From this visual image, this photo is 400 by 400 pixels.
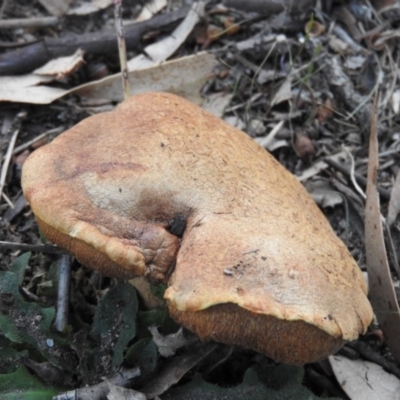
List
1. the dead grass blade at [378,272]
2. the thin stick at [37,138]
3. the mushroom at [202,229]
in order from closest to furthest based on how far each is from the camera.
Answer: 1. the mushroom at [202,229]
2. the dead grass blade at [378,272]
3. the thin stick at [37,138]

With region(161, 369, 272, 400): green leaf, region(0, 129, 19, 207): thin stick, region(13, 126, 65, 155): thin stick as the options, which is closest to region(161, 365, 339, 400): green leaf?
region(161, 369, 272, 400): green leaf

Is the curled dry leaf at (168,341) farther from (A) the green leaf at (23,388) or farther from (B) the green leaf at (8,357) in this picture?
(B) the green leaf at (8,357)

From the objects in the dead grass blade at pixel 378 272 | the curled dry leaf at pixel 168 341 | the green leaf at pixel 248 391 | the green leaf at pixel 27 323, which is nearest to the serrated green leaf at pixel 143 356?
the curled dry leaf at pixel 168 341

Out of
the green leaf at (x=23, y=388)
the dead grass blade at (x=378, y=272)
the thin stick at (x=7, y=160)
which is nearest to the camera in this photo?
the green leaf at (x=23, y=388)

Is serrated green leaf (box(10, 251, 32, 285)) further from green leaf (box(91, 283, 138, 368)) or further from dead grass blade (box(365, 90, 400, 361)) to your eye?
dead grass blade (box(365, 90, 400, 361))

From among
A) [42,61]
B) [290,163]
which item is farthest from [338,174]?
[42,61]

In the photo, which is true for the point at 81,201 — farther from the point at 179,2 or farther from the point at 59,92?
the point at 179,2
